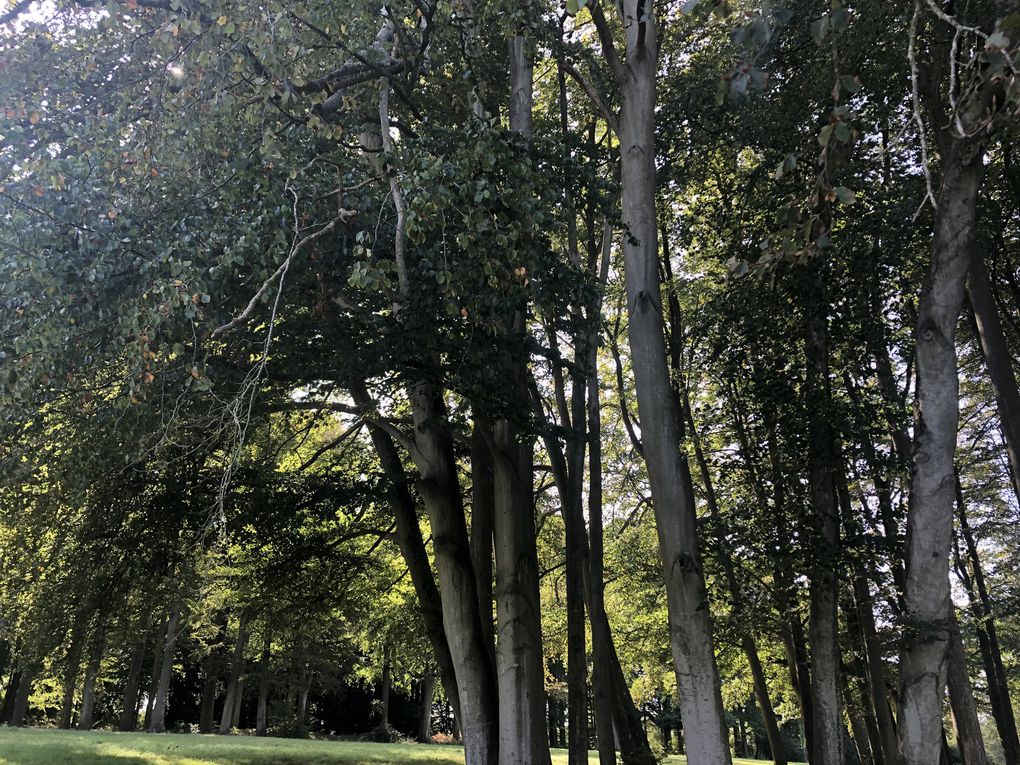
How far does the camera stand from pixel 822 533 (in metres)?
8.15

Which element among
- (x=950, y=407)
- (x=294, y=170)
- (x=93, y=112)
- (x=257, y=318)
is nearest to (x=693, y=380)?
(x=950, y=407)

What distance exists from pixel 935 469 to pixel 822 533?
255cm

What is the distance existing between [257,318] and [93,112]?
2002 mm

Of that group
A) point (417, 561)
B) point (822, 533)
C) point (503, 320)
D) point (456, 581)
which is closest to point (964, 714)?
point (822, 533)

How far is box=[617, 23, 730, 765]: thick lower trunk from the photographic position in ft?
18.7

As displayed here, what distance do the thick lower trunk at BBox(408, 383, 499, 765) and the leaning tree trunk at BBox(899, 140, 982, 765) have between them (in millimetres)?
4492

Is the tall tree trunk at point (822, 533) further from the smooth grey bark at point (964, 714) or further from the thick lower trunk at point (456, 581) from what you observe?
the thick lower trunk at point (456, 581)

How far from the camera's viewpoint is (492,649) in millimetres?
9008

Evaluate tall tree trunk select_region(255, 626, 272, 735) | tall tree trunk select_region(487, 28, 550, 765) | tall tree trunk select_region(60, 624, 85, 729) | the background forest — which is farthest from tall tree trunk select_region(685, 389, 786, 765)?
tall tree trunk select_region(255, 626, 272, 735)

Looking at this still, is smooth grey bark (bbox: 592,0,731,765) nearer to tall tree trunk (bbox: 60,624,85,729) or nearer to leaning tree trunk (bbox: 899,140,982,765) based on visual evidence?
leaning tree trunk (bbox: 899,140,982,765)

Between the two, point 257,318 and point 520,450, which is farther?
point 520,450

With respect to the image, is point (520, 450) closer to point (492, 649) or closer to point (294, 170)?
point (492, 649)

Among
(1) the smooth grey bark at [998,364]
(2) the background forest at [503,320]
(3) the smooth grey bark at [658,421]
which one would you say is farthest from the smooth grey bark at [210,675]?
(1) the smooth grey bark at [998,364]

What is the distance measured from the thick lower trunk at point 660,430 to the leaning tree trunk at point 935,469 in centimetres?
152
